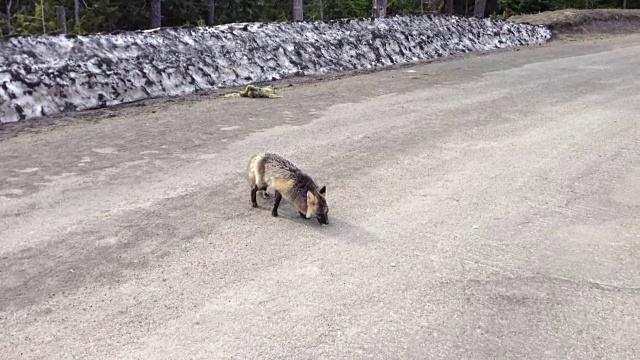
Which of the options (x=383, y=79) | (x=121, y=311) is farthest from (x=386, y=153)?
(x=383, y=79)

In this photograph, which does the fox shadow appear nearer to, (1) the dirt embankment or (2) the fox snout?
(2) the fox snout

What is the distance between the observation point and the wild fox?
18.6ft

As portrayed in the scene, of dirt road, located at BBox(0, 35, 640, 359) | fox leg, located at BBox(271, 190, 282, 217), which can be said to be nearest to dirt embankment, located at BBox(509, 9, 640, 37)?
dirt road, located at BBox(0, 35, 640, 359)

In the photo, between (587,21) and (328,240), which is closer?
(328,240)

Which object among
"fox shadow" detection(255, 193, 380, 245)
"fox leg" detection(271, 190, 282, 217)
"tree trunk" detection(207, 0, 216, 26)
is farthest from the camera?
"tree trunk" detection(207, 0, 216, 26)

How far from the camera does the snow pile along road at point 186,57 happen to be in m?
9.41

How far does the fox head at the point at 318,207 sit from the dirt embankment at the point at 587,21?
2014 cm

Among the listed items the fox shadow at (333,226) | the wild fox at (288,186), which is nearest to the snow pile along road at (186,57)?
the wild fox at (288,186)

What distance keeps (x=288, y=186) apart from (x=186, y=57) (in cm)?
654

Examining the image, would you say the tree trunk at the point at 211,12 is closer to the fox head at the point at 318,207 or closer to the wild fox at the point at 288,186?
the wild fox at the point at 288,186

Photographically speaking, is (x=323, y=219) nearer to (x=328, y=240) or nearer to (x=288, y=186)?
(x=328, y=240)

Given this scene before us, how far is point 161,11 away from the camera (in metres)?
28.9

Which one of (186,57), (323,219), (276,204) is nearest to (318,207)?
(323,219)

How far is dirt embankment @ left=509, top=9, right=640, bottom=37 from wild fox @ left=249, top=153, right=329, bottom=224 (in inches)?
783
